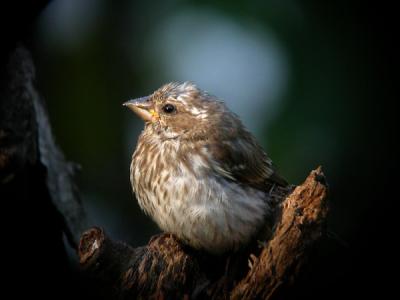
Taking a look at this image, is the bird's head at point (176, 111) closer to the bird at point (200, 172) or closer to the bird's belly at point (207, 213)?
the bird at point (200, 172)

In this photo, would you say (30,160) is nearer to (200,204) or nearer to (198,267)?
(200,204)

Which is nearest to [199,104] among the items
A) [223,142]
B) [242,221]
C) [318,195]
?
[223,142]

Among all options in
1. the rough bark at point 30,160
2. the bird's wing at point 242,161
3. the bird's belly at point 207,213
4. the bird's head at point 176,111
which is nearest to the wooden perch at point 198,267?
the bird's belly at point 207,213

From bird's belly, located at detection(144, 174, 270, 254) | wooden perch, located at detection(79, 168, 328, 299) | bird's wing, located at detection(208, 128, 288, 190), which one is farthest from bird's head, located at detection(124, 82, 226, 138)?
wooden perch, located at detection(79, 168, 328, 299)

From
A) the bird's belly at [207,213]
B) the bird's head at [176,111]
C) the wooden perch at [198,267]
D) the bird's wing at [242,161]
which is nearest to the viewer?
the wooden perch at [198,267]

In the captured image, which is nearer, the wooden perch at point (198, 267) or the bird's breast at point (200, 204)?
the wooden perch at point (198, 267)

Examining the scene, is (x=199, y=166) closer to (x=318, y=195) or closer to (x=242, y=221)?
(x=242, y=221)
